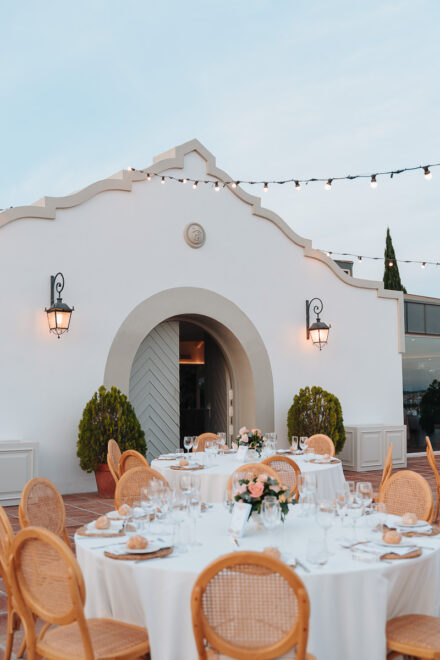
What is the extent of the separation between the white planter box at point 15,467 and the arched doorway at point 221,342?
1.58 m

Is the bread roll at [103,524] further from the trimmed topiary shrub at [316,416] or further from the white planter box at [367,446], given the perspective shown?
the white planter box at [367,446]

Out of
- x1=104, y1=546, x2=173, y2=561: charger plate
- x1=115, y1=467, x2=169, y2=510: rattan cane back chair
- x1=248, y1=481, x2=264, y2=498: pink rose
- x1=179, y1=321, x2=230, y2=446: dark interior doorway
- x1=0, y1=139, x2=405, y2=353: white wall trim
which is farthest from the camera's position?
x1=179, y1=321, x2=230, y2=446: dark interior doorway

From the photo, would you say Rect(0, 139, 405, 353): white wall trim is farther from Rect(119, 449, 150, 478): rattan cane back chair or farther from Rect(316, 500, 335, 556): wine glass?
Rect(316, 500, 335, 556): wine glass

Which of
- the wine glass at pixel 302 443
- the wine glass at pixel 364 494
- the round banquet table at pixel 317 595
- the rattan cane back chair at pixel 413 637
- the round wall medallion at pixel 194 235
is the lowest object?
the rattan cane back chair at pixel 413 637

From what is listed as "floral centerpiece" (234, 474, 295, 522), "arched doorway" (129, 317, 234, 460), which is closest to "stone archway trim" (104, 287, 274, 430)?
"arched doorway" (129, 317, 234, 460)

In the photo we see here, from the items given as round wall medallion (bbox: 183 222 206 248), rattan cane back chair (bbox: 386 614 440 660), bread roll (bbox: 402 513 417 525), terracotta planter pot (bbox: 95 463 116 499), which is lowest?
terracotta planter pot (bbox: 95 463 116 499)

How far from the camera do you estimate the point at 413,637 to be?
2.75 m

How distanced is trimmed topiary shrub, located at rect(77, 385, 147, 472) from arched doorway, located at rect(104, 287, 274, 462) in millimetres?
551

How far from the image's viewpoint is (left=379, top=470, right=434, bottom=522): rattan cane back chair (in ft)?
13.2

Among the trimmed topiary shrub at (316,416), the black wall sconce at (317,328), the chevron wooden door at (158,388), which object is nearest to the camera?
the chevron wooden door at (158,388)

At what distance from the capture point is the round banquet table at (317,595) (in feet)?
8.57

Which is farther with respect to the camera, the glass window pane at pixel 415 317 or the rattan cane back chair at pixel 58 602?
the glass window pane at pixel 415 317

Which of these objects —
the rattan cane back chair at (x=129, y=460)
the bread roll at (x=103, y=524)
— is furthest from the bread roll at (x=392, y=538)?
the rattan cane back chair at (x=129, y=460)

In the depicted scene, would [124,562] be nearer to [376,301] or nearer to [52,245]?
[52,245]
